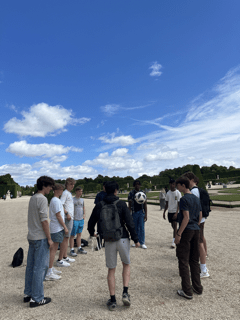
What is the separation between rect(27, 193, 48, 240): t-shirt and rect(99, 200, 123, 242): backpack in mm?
1020

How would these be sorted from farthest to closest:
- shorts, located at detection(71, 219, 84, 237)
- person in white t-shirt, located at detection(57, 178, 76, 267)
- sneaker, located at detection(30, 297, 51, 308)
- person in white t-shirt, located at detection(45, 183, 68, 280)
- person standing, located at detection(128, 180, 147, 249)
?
person standing, located at detection(128, 180, 147, 249) < shorts, located at detection(71, 219, 84, 237) < person in white t-shirt, located at detection(57, 178, 76, 267) < person in white t-shirt, located at detection(45, 183, 68, 280) < sneaker, located at detection(30, 297, 51, 308)

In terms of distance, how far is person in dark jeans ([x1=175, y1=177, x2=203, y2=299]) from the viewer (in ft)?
12.0

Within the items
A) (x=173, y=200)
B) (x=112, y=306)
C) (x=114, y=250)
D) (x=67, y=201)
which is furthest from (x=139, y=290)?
(x=173, y=200)

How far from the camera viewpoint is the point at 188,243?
3.70m

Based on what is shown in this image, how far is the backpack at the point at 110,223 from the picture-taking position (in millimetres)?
3244

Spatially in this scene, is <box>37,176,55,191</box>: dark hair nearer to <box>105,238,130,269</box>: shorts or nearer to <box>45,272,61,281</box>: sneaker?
<box>105,238,130,269</box>: shorts

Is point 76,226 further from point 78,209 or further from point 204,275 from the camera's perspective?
point 204,275

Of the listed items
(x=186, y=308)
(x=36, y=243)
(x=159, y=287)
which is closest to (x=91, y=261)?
(x=159, y=287)

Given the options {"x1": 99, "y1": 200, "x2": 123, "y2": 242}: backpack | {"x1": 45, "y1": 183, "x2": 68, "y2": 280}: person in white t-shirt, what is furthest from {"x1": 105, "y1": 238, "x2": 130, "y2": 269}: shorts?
{"x1": 45, "y1": 183, "x2": 68, "y2": 280}: person in white t-shirt

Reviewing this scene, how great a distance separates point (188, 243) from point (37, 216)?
2.60 meters

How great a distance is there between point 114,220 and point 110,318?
1.40 metres

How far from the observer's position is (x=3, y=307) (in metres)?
3.64

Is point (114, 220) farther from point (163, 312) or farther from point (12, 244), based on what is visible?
point (12, 244)

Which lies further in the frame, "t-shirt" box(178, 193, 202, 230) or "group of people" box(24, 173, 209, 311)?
"t-shirt" box(178, 193, 202, 230)
